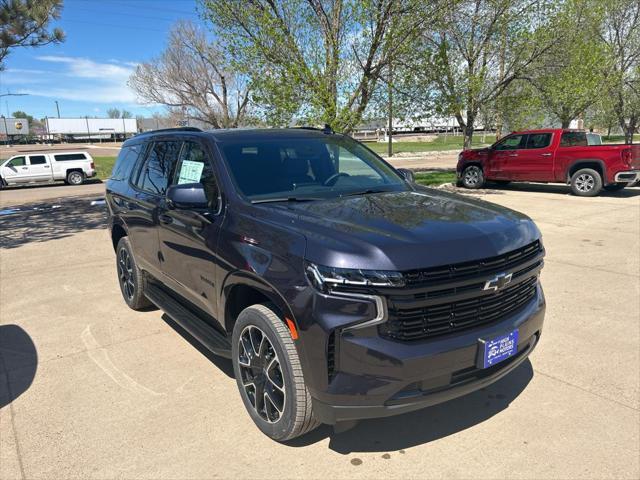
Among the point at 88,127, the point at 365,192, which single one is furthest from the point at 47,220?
the point at 88,127

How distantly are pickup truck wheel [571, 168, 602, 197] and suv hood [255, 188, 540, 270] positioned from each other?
11.9m

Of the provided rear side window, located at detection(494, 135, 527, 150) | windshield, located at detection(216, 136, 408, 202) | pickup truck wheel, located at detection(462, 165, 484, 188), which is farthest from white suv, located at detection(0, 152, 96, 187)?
windshield, located at detection(216, 136, 408, 202)

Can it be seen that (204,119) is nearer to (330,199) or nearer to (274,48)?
(274,48)

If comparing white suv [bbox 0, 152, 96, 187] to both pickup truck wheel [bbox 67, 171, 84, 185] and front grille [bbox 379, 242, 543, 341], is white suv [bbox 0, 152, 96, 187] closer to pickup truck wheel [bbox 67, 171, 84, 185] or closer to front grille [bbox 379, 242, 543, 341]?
pickup truck wheel [bbox 67, 171, 84, 185]

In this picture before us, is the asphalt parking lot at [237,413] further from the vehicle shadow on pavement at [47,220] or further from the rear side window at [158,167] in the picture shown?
the vehicle shadow on pavement at [47,220]

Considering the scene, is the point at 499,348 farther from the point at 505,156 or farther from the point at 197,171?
the point at 505,156

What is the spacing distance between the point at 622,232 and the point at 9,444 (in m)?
9.58

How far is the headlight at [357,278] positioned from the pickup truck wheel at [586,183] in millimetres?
13232

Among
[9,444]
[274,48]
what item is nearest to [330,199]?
[9,444]

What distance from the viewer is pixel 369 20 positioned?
11055 mm

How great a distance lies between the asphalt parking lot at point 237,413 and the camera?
2752 mm

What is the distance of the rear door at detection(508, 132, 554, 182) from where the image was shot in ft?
46.4

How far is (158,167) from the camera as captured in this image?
4395 mm

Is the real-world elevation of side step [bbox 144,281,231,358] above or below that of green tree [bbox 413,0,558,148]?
below
